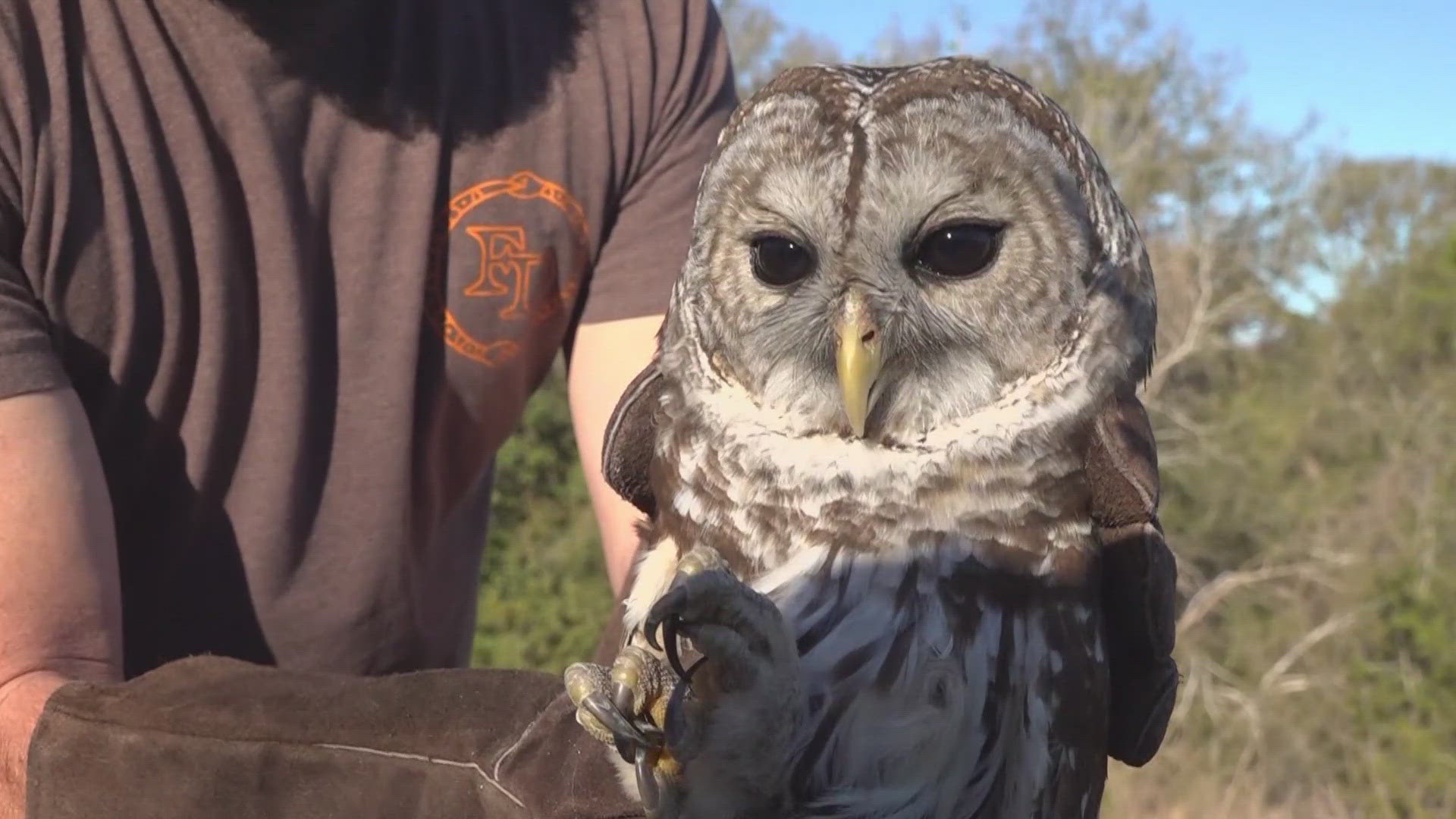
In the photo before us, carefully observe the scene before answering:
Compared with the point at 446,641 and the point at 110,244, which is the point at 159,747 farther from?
the point at 446,641

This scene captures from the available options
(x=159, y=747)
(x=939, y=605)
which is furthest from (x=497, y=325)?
(x=939, y=605)

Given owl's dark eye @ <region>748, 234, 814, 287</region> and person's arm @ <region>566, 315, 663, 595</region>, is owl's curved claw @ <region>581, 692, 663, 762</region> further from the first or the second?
person's arm @ <region>566, 315, 663, 595</region>

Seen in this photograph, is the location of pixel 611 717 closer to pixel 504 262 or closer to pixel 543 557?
pixel 504 262

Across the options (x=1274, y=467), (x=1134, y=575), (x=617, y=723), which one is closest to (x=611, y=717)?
(x=617, y=723)

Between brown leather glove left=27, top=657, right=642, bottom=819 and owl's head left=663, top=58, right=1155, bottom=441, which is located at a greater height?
owl's head left=663, top=58, right=1155, bottom=441

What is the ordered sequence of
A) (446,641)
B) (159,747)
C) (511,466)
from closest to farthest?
(159,747) → (446,641) → (511,466)

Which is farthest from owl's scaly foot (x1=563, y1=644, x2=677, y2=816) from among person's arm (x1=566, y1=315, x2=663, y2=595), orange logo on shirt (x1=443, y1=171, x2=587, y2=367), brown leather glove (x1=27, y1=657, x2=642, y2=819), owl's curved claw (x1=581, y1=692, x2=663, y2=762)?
orange logo on shirt (x1=443, y1=171, x2=587, y2=367)

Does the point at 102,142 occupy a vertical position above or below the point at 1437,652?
above
